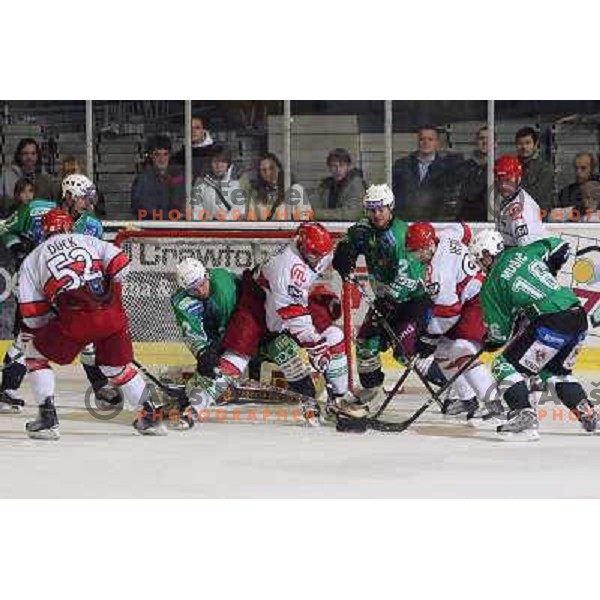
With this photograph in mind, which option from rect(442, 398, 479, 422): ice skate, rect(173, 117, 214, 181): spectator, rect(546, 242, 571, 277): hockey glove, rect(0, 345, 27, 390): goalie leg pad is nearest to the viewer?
rect(546, 242, 571, 277): hockey glove

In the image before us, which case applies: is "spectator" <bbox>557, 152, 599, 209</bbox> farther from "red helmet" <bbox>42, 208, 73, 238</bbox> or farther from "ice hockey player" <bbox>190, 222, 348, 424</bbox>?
"red helmet" <bbox>42, 208, 73, 238</bbox>

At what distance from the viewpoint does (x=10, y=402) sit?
27.8 ft

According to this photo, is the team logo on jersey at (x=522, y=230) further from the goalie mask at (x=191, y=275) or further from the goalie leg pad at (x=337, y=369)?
the goalie mask at (x=191, y=275)

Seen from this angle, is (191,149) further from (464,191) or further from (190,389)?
(190,389)

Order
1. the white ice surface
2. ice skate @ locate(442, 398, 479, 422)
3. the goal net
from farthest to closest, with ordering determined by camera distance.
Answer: the goal net < ice skate @ locate(442, 398, 479, 422) < the white ice surface

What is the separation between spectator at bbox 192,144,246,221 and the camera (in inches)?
389

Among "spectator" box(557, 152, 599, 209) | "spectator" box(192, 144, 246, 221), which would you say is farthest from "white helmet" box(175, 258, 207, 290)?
"spectator" box(557, 152, 599, 209)

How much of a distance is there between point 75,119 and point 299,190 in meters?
1.18

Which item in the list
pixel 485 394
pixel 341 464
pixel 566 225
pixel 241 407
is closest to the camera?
pixel 341 464

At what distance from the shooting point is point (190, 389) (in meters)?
8.07

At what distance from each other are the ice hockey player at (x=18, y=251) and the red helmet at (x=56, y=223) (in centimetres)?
57

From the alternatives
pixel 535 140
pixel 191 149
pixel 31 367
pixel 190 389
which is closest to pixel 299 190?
pixel 191 149

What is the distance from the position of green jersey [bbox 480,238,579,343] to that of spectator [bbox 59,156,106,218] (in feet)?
10.0

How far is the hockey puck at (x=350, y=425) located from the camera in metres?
7.81
